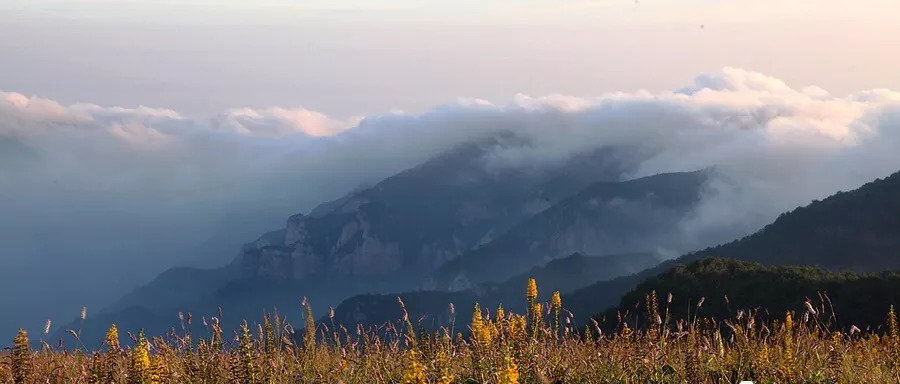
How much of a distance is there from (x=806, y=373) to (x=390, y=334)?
4.71 m

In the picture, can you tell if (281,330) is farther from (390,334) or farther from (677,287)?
(677,287)

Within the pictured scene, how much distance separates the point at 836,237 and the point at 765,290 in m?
136

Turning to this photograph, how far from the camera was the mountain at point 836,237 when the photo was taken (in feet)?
518

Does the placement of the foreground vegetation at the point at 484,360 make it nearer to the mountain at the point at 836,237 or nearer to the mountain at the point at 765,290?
the mountain at the point at 765,290

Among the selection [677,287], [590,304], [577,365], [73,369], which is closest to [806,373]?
[577,365]

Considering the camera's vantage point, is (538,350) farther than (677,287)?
No

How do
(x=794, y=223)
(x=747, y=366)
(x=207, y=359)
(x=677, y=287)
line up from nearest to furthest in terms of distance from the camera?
(x=747, y=366)
(x=207, y=359)
(x=677, y=287)
(x=794, y=223)

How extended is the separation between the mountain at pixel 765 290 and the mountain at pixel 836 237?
3771 inches

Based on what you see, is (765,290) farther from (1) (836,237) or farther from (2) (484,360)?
(1) (836,237)

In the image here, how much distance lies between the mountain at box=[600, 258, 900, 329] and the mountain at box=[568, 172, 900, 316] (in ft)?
314

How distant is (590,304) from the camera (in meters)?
199

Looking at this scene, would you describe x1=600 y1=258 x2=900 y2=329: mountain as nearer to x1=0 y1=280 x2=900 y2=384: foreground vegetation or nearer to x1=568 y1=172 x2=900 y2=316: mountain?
x1=0 y1=280 x2=900 y2=384: foreground vegetation

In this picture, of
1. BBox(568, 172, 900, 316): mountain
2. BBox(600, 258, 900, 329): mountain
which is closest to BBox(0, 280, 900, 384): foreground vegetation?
BBox(600, 258, 900, 329): mountain

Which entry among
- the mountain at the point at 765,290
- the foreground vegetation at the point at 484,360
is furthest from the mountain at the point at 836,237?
the foreground vegetation at the point at 484,360
